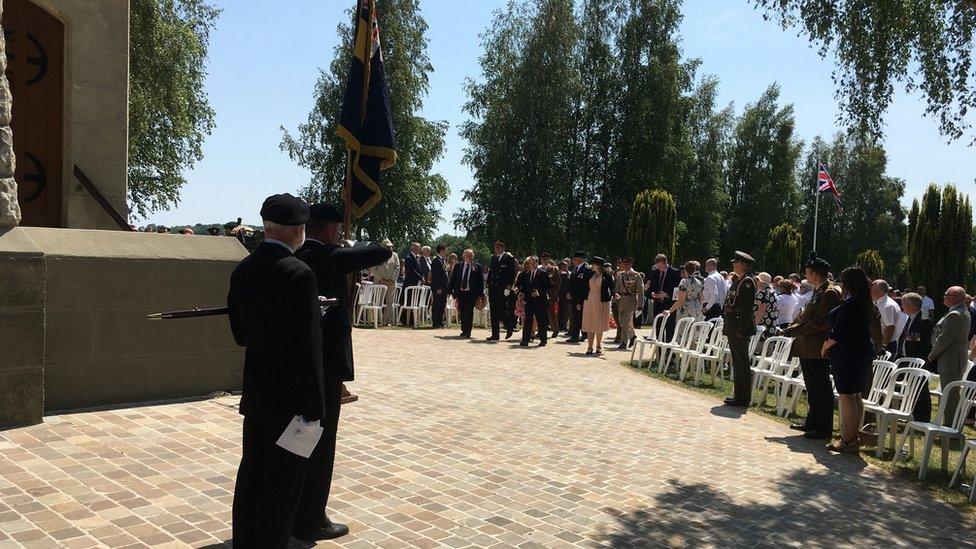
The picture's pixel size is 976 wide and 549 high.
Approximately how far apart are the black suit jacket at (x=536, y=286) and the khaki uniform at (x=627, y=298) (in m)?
1.68

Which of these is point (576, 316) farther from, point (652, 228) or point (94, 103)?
point (652, 228)

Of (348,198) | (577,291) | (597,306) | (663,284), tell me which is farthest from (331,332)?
(663,284)

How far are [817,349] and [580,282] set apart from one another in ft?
28.8

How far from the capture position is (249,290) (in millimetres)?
3523

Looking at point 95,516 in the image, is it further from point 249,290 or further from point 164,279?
point 164,279

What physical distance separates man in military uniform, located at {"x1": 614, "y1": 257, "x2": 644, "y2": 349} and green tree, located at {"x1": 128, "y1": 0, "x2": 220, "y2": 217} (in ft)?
47.3

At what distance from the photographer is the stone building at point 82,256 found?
→ 609 centimetres

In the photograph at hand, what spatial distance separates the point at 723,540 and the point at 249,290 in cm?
350

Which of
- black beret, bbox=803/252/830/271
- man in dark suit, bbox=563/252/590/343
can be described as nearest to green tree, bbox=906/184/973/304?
man in dark suit, bbox=563/252/590/343

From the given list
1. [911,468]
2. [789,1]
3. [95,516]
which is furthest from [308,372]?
[789,1]

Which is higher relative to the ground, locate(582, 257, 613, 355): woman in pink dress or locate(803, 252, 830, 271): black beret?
locate(803, 252, 830, 271): black beret

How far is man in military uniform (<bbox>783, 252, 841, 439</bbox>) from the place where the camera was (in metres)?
8.45

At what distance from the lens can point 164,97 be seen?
74.0ft

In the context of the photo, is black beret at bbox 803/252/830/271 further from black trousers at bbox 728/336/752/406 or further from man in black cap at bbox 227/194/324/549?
man in black cap at bbox 227/194/324/549
